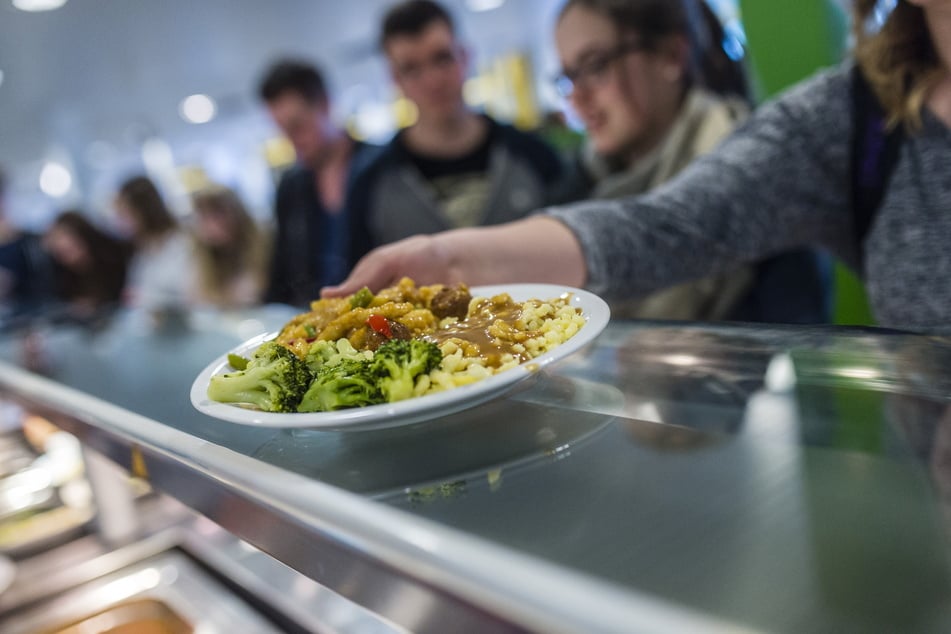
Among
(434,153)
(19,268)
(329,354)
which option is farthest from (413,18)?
(19,268)

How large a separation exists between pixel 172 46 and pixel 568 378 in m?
7.21

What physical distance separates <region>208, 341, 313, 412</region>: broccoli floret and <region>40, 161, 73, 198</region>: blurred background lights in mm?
11077

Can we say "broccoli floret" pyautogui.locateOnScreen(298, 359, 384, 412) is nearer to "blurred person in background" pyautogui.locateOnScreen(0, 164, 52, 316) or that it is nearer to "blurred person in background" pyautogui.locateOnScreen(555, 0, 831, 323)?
"blurred person in background" pyautogui.locateOnScreen(555, 0, 831, 323)

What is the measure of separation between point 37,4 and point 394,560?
5.97 meters

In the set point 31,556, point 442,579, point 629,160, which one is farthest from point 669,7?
point 31,556

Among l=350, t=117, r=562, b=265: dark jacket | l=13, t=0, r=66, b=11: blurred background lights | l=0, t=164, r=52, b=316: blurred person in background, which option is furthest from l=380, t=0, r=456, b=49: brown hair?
l=0, t=164, r=52, b=316: blurred person in background

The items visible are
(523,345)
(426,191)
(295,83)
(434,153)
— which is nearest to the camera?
(523,345)

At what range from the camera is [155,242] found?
4.58 meters

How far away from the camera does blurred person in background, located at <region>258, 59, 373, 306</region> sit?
2.99 meters

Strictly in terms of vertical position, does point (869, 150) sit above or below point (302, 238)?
above

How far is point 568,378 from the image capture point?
0.87m

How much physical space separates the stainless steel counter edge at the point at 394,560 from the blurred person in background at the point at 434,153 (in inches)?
68.6

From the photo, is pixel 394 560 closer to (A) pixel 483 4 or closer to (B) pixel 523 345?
(B) pixel 523 345

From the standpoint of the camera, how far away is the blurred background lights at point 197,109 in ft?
30.7
